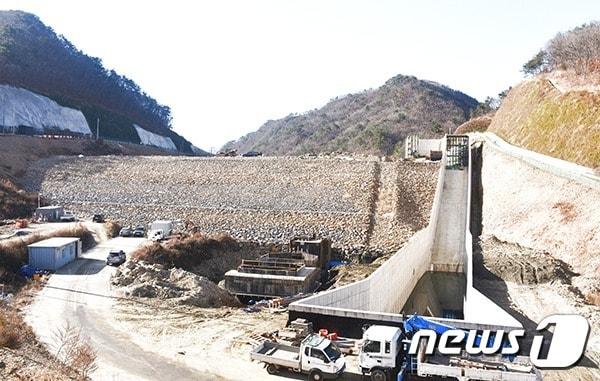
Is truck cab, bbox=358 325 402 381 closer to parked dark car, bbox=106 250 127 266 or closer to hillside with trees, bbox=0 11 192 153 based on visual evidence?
parked dark car, bbox=106 250 127 266

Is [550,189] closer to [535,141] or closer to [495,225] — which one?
[495,225]

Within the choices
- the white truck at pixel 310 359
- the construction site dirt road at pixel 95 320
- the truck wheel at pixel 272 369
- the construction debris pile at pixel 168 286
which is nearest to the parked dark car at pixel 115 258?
the construction site dirt road at pixel 95 320

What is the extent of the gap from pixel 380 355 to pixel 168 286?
1151cm

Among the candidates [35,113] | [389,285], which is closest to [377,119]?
[35,113]

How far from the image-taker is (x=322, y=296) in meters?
14.8

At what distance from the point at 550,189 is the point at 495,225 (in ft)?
12.8

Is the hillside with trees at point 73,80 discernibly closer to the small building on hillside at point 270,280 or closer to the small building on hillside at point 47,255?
the small building on hillside at point 47,255

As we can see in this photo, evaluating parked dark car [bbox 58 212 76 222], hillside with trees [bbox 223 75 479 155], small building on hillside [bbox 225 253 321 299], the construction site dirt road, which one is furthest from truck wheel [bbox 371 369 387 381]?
hillside with trees [bbox 223 75 479 155]

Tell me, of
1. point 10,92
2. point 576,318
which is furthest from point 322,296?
point 10,92

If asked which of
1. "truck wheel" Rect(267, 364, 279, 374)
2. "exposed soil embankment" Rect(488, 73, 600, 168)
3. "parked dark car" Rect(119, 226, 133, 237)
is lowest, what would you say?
"truck wheel" Rect(267, 364, 279, 374)

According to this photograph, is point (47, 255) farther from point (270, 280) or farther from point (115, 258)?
point (270, 280)

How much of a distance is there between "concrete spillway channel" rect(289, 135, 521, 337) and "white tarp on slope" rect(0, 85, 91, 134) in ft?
159

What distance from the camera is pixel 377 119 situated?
362 feet

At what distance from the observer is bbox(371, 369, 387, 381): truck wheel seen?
1123cm
